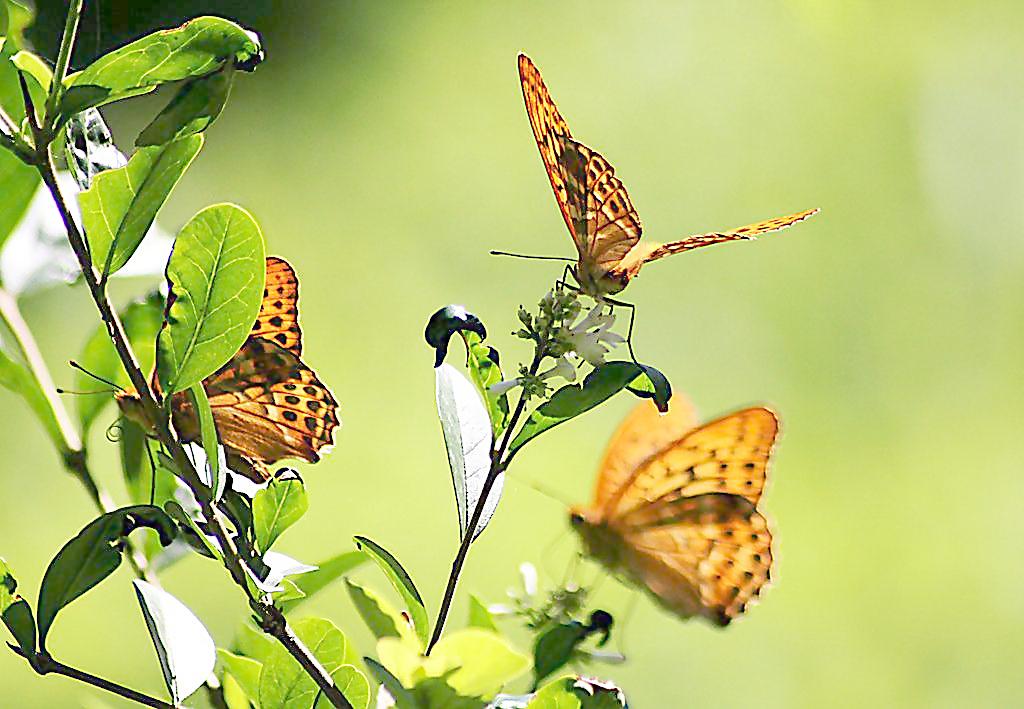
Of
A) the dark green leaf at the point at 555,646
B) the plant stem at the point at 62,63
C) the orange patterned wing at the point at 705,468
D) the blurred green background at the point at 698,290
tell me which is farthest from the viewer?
the blurred green background at the point at 698,290

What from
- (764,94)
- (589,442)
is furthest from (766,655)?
(764,94)

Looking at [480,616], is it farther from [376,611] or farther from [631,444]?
[631,444]

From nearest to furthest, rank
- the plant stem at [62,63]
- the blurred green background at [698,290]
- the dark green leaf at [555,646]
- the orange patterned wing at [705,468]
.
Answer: the plant stem at [62,63] → the dark green leaf at [555,646] → the orange patterned wing at [705,468] → the blurred green background at [698,290]

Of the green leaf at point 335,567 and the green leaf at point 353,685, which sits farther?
the green leaf at point 335,567

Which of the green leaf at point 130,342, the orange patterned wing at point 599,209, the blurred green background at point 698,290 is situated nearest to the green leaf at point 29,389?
the green leaf at point 130,342

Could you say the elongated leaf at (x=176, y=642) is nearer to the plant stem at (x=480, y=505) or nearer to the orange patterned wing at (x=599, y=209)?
the plant stem at (x=480, y=505)

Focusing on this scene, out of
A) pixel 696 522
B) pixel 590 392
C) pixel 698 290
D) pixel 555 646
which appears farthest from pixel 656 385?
pixel 698 290
